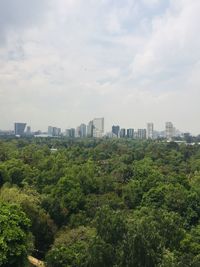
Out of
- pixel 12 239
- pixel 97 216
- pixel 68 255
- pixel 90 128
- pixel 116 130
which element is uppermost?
pixel 90 128

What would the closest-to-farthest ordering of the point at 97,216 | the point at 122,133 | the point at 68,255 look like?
1. the point at 97,216
2. the point at 68,255
3. the point at 122,133

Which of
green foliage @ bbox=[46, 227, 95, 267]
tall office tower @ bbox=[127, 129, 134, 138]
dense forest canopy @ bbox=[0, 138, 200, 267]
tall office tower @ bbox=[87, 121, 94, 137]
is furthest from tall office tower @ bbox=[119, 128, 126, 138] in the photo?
green foliage @ bbox=[46, 227, 95, 267]

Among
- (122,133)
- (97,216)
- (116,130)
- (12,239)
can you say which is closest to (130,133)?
(122,133)

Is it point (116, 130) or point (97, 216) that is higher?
point (116, 130)

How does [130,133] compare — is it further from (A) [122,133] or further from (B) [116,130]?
(B) [116,130]

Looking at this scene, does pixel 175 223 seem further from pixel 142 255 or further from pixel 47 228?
pixel 47 228

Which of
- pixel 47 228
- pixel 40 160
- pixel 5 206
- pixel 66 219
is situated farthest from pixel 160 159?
pixel 5 206

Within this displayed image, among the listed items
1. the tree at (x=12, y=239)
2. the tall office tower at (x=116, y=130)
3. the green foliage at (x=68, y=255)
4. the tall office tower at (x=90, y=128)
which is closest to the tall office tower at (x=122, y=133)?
the tall office tower at (x=116, y=130)

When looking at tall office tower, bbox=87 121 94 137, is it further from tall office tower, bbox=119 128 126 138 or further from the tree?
the tree

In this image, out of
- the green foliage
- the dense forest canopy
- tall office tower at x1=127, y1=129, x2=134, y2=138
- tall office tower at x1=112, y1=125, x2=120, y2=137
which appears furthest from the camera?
tall office tower at x1=112, y1=125, x2=120, y2=137
